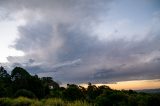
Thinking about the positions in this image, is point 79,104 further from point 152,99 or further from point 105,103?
point 152,99

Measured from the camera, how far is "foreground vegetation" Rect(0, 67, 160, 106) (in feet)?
71.5

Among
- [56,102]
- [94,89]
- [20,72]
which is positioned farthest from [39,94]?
[56,102]

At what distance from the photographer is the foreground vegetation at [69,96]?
71.5 feet

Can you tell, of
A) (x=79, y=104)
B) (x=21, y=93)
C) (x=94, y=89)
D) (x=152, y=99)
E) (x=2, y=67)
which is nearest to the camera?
(x=152, y=99)

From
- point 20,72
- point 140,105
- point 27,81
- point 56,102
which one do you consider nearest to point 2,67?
point 20,72

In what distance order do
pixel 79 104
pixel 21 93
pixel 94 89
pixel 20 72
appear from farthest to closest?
pixel 20 72, pixel 94 89, pixel 21 93, pixel 79 104

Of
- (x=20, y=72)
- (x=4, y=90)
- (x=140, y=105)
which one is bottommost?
(x=140, y=105)

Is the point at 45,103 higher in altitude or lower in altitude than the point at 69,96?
lower

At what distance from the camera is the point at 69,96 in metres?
38.7

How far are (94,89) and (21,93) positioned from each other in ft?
40.6

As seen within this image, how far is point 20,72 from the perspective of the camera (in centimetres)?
6688

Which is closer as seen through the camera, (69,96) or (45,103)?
(45,103)

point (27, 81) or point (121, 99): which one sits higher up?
point (27, 81)

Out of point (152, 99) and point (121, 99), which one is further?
point (121, 99)
